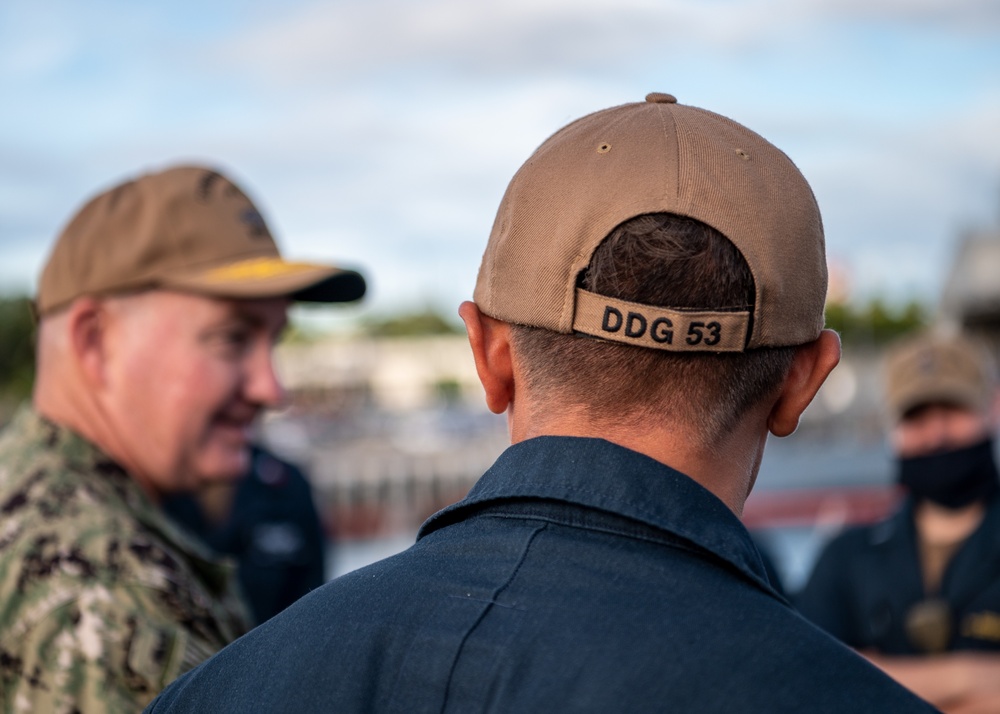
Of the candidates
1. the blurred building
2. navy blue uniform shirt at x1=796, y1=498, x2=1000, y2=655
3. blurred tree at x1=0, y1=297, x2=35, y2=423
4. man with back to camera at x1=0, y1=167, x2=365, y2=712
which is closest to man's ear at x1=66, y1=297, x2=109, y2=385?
man with back to camera at x1=0, y1=167, x2=365, y2=712

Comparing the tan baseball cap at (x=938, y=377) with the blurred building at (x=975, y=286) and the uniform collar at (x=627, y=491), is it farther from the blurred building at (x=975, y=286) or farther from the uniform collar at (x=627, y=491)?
the blurred building at (x=975, y=286)

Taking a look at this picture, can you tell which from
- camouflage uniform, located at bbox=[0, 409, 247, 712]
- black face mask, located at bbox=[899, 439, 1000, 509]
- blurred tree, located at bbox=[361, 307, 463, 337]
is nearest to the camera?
camouflage uniform, located at bbox=[0, 409, 247, 712]

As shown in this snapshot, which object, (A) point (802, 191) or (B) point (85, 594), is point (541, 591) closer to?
(A) point (802, 191)

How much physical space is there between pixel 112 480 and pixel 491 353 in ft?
4.02

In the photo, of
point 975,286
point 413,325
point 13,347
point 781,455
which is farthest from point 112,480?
point 413,325

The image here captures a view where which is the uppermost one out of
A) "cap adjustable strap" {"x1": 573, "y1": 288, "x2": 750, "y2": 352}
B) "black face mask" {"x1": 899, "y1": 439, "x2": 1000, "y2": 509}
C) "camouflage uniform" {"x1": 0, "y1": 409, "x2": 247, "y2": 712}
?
"cap adjustable strap" {"x1": 573, "y1": 288, "x2": 750, "y2": 352}

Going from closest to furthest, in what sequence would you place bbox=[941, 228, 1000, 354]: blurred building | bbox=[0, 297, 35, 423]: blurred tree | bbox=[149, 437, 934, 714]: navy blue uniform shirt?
1. bbox=[149, 437, 934, 714]: navy blue uniform shirt
2. bbox=[941, 228, 1000, 354]: blurred building
3. bbox=[0, 297, 35, 423]: blurred tree

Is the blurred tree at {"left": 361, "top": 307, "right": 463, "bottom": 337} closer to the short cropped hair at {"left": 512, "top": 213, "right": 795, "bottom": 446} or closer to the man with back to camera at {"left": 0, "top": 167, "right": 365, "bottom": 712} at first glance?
the man with back to camera at {"left": 0, "top": 167, "right": 365, "bottom": 712}

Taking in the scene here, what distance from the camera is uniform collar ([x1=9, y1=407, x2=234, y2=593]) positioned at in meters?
2.20

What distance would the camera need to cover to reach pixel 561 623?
3.52 ft

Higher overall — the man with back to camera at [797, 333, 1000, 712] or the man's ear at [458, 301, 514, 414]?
the man's ear at [458, 301, 514, 414]

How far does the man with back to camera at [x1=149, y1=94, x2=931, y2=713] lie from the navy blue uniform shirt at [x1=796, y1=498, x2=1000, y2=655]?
291 centimetres

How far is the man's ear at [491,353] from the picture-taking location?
4.46ft

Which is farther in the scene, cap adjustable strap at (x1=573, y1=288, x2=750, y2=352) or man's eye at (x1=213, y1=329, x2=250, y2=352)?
man's eye at (x1=213, y1=329, x2=250, y2=352)
